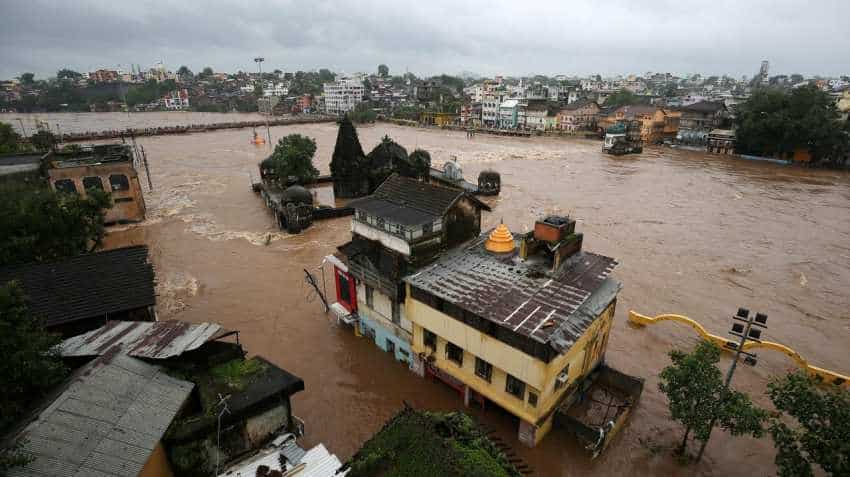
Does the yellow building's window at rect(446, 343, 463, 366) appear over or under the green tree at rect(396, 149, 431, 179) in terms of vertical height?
under

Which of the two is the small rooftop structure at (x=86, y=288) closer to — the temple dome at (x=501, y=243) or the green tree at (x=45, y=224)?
the green tree at (x=45, y=224)

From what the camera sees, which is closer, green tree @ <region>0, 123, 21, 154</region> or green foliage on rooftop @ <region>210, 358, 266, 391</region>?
green foliage on rooftop @ <region>210, 358, 266, 391</region>

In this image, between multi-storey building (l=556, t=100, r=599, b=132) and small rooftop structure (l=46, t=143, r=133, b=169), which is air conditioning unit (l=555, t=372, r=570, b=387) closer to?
small rooftop structure (l=46, t=143, r=133, b=169)

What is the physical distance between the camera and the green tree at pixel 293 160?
45.8 metres

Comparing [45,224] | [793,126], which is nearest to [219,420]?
[45,224]

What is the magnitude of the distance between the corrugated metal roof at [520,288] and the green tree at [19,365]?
449 inches

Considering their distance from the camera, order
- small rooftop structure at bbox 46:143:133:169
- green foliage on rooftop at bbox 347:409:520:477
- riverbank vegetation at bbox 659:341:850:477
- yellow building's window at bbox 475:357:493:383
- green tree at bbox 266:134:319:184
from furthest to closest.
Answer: green tree at bbox 266:134:319:184 → small rooftop structure at bbox 46:143:133:169 → yellow building's window at bbox 475:357:493:383 → riverbank vegetation at bbox 659:341:850:477 → green foliage on rooftop at bbox 347:409:520:477

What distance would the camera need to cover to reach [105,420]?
10289 millimetres

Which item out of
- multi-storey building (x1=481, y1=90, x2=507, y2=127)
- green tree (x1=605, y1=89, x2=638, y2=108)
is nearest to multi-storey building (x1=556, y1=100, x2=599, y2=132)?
multi-storey building (x1=481, y1=90, x2=507, y2=127)

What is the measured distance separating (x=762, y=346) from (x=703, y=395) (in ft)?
36.1

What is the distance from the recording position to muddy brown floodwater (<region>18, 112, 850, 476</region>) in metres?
16.2

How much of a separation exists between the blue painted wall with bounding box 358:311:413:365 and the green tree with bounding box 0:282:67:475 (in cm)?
1133

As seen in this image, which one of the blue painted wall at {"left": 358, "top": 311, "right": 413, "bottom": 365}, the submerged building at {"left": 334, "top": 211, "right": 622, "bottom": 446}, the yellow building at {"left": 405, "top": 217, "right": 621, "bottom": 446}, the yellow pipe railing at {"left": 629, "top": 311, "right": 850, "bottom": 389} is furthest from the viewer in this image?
the blue painted wall at {"left": 358, "top": 311, "right": 413, "bottom": 365}

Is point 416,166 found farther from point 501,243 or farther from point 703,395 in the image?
point 703,395
